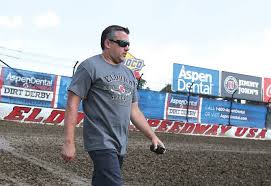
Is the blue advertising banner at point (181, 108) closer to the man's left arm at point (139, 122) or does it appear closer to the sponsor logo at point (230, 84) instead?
the sponsor logo at point (230, 84)

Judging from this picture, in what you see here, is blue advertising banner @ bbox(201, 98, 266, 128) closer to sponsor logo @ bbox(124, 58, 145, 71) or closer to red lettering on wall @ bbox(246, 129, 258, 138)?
red lettering on wall @ bbox(246, 129, 258, 138)

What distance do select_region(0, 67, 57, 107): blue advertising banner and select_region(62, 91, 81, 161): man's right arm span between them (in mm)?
18201

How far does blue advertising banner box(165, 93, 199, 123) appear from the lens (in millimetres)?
27094

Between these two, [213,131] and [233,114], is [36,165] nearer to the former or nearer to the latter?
[213,131]

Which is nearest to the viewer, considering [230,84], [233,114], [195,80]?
[233,114]

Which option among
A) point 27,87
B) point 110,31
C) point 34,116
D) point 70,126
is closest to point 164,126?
point 34,116

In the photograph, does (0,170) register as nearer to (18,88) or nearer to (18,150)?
(18,150)

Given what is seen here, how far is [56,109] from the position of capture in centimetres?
2284

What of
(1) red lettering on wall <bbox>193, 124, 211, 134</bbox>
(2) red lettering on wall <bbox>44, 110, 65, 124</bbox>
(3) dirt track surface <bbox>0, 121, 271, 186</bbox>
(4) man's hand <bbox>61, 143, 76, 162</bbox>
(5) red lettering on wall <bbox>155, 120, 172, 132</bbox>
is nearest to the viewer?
(4) man's hand <bbox>61, 143, 76, 162</bbox>

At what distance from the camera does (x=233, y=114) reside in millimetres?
30188

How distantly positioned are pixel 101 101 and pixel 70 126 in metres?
0.38

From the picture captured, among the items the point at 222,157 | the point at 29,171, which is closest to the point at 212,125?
the point at 222,157

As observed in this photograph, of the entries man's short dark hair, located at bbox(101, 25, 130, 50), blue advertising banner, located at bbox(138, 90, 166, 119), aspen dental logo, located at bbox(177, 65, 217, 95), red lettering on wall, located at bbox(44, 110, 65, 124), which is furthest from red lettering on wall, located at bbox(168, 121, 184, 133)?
man's short dark hair, located at bbox(101, 25, 130, 50)

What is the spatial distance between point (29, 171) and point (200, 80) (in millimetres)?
25957
